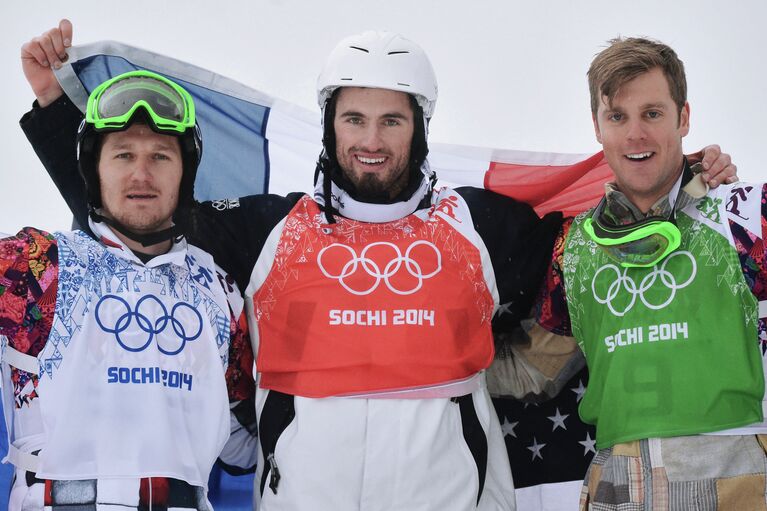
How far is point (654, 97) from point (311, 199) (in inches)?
66.8

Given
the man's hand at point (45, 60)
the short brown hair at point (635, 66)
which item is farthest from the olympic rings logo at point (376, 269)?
the man's hand at point (45, 60)

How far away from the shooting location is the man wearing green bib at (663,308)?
4094mm

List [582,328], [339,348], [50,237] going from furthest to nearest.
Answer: [582,328] < [339,348] < [50,237]

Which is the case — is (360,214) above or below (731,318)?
above

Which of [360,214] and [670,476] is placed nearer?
[670,476]

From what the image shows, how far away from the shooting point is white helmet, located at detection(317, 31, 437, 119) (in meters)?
4.70

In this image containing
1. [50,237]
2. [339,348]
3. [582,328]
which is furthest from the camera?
[582,328]

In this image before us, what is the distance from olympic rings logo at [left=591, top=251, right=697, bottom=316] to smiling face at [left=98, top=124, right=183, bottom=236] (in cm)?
202

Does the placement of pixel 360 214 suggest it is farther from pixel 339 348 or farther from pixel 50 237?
pixel 50 237

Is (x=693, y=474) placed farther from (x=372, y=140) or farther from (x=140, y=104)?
(x=140, y=104)

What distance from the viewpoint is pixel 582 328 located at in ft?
15.1

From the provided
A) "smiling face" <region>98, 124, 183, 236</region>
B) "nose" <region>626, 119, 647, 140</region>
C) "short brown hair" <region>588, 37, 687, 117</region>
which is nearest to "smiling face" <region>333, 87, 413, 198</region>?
"smiling face" <region>98, 124, 183, 236</region>

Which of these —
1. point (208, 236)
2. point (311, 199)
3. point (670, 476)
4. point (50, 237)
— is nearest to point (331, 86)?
point (311, 199)

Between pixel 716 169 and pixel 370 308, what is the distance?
1720mm
